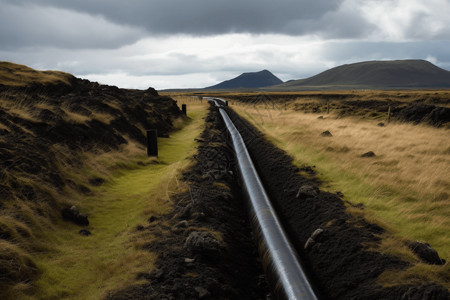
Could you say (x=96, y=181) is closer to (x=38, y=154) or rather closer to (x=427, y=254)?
(x=38, y=154)

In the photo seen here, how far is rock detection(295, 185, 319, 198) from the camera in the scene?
36.3ft

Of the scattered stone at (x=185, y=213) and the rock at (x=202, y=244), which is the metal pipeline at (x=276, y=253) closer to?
the rock at (x=202, y=244)

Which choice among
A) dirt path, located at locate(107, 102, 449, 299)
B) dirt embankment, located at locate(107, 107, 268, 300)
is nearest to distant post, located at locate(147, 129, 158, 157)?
dirt path, located at locate(107, 102, 449, 299)

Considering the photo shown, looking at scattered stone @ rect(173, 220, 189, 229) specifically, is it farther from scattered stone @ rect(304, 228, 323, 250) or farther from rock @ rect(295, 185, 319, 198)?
rock @ rect(295, 185, 319, 198)

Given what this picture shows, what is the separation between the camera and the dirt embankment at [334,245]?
20.3 ft

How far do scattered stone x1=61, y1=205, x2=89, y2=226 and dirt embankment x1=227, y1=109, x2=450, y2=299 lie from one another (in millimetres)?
5019

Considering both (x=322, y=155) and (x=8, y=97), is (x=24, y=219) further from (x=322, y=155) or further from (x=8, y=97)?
(x=322, y=155)

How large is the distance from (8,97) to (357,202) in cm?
1406

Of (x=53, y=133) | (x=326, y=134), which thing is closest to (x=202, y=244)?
(x=53, y=133)

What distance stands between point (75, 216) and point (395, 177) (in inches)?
366

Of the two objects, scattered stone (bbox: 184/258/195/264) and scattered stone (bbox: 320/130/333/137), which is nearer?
scattered stone (bbox: 184/258/195/264)

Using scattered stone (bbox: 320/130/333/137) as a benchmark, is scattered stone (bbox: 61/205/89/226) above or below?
below

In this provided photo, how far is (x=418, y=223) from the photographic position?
8594 millimetres

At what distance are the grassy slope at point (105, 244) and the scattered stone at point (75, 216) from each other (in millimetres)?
206
